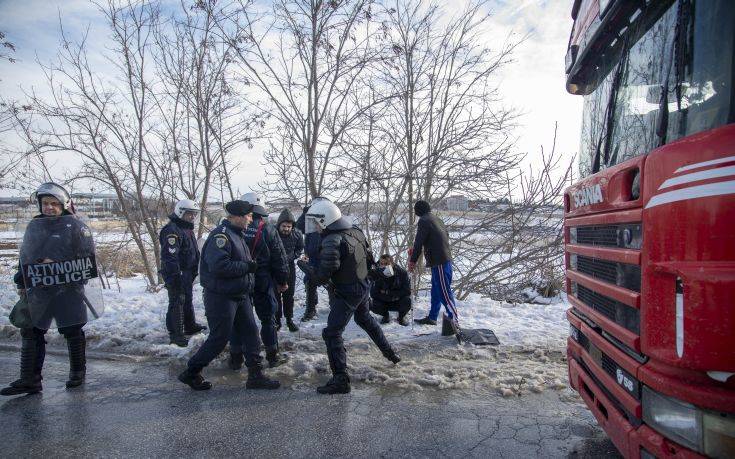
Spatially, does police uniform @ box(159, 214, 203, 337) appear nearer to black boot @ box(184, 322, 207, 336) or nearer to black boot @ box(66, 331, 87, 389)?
black boot @ box(184, 322, 207, 336)

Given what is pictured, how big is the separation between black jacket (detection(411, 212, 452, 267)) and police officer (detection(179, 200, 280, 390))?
2.62 metres

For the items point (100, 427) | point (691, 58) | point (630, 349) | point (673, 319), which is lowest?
point (100, 427)

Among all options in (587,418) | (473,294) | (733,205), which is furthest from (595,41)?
(473,294)

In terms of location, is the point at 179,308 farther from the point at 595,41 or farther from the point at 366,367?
Result: the point at 595,41

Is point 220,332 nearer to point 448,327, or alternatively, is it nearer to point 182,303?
point 182,303

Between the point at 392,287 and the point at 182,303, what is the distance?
121 inches

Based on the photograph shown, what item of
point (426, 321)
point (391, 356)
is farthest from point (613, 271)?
point (426, 321)

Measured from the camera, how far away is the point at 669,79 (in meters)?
2.10

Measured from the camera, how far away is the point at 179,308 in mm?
5738

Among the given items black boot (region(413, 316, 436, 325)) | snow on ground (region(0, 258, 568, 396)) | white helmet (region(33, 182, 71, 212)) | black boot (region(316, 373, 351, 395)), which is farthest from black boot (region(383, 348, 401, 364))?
white helmet (region(33, 182, 71, 212))

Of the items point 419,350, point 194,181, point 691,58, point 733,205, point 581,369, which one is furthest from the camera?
point 194,181

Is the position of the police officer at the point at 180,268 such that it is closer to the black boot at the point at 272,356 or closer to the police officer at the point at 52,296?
the police officer at the point at 52,296

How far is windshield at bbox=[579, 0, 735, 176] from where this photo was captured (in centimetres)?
183

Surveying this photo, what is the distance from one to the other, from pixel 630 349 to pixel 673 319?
468mm
